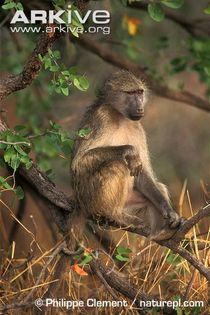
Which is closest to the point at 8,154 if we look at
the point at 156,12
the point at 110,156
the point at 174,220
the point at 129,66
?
the point at 110,156

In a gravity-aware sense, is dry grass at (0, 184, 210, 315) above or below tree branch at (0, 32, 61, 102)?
A: below

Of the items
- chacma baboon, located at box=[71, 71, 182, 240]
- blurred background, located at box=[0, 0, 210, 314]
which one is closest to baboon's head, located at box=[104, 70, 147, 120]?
chacma baboon, located at box=[71, 71, 182, 240]

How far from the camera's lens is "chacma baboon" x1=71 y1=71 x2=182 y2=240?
4566 mm

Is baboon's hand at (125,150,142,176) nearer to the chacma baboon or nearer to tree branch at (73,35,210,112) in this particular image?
the chacma baboon

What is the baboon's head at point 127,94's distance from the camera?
15.7 ft

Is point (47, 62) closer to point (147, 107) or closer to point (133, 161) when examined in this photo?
point (133, 161)

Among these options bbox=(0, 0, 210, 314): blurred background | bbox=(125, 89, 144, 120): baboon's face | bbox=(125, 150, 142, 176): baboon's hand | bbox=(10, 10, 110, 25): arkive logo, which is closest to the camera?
bbox=(10, 10, 110, 25): arkive logo

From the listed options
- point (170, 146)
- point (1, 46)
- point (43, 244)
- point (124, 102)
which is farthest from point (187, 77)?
point (124, 102)

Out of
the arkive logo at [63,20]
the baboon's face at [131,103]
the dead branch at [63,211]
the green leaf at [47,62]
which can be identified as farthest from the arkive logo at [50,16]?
the dead branch at [63,211]

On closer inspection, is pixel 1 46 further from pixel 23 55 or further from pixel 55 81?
pixel 55 81

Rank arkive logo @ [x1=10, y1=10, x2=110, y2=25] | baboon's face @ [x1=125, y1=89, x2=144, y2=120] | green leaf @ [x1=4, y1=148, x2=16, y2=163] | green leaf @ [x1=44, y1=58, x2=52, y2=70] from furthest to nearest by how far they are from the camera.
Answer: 1. baboon's face @ [x1=125, y1=89, x2=144, y2=120]
2. arkive logo @ [x1=10, y1=10, x2=110, y2=25]
3. green leaf @ [x1=4, y1=148, x2=16, y2=163]
4. green leaf @ [x1=44, y1=58, x2=52, y2=70]

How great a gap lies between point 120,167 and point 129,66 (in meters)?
1.68

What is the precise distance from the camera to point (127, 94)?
190 inches

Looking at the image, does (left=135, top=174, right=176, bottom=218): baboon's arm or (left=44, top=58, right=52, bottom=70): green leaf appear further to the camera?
(left=135, top=174, right=176, bottom=218): baboon's arm
